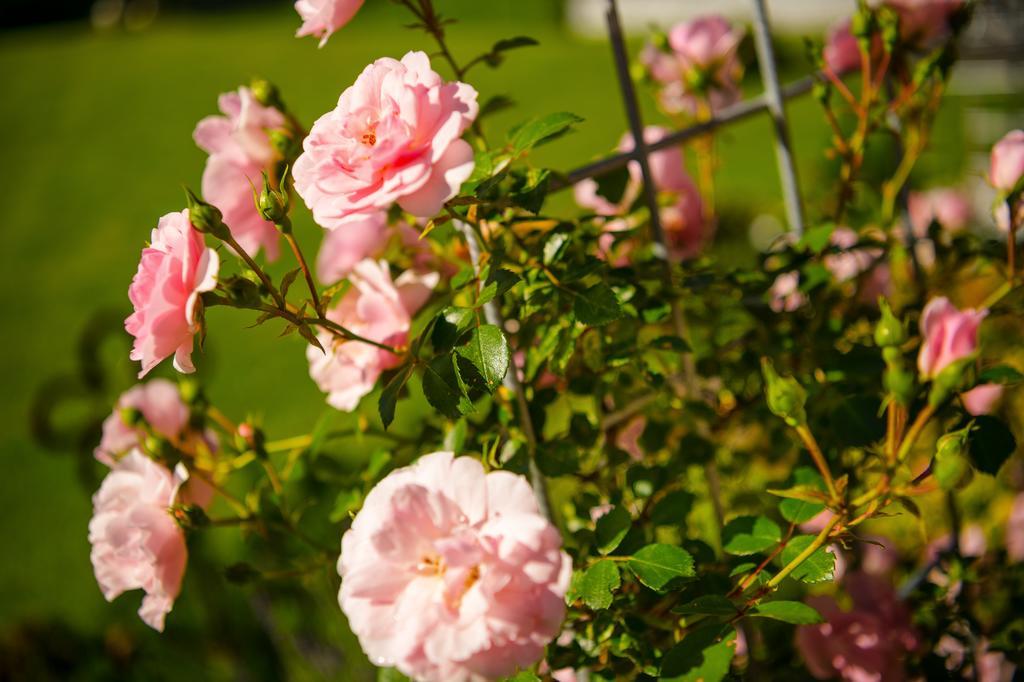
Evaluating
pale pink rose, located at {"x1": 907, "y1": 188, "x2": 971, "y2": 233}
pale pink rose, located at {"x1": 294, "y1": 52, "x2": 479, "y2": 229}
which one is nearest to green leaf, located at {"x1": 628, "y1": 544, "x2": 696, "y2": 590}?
pale pink rose, located at {"x1": 294, "y1": 52, "x2": 479, "y2": 229}

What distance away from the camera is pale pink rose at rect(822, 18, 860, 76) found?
32.9 inches

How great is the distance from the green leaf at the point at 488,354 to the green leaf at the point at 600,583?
0.44ft

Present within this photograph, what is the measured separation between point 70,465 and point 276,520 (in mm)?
2677

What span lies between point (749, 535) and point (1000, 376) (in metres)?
0.22

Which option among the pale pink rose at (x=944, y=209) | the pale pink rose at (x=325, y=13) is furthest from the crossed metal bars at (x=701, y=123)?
the pale pink rose at (x=944, y=209)

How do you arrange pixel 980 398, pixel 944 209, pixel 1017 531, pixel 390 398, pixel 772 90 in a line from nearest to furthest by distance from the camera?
pixel 390 398
pixel 772 90
pixel 980 398
pixel 1017 531
pixel 944 209

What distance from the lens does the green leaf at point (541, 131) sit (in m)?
0.53

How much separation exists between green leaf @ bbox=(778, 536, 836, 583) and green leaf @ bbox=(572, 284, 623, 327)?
19 centimetres

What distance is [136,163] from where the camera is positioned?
587cm

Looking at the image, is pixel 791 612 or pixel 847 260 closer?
pixel 791 612

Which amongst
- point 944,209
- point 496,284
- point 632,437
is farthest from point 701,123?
point 944,209

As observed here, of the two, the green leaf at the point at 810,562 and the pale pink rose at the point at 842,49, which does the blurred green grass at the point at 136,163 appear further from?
the green leaf at the point at 810,562

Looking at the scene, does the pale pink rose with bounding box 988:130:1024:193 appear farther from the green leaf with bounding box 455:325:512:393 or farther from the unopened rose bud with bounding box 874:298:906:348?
the green leaf with bounding box 455:325:512:393

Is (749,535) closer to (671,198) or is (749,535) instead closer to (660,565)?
(660,565)
